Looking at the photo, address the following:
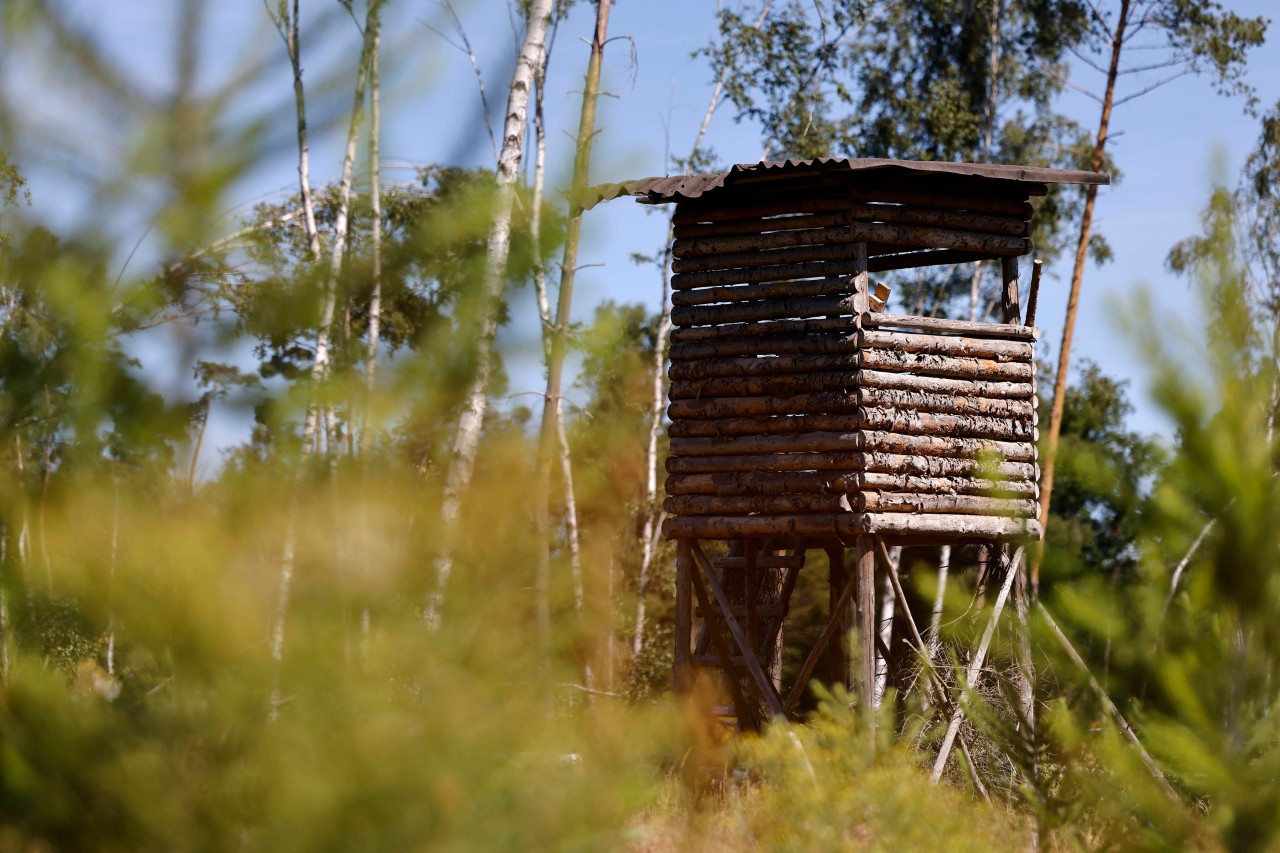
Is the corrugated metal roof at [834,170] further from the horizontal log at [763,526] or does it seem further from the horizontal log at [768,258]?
the horizontal log at [763,526]

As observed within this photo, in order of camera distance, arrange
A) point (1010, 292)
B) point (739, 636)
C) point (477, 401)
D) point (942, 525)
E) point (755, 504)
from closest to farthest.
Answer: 1. point (477, 401)
2. point (942, 525)
3. point (755, 504)
4. point (739, 636)
5. point (1010, 292)

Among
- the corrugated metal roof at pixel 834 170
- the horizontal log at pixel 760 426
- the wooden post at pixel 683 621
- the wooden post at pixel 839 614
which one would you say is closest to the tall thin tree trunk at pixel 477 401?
the corrugated metal roof at pixel 834 170

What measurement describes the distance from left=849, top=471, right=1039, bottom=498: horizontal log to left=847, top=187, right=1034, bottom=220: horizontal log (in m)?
2.34

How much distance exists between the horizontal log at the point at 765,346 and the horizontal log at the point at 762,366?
0.14 feet

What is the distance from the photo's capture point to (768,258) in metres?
10.9

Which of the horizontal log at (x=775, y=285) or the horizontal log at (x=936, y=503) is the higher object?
the horizontal log at (x=775, y=285)

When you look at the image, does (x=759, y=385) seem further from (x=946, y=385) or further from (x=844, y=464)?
(x=946, y=385)

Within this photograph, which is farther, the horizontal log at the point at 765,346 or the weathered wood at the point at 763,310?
the weathered wood at the point at 763,310

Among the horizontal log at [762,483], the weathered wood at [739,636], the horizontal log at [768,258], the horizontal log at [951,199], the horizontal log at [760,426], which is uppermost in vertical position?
the horizontal log at [951,199]

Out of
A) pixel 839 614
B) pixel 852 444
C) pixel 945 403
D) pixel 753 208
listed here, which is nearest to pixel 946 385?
pixel 945 403

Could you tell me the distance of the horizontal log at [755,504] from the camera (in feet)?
33.7

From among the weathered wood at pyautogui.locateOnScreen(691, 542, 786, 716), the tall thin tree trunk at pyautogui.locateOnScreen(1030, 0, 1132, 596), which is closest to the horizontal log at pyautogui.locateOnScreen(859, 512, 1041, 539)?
the weathered wood at pyautogui.locateOnScreen(691, 542, 786, 716)

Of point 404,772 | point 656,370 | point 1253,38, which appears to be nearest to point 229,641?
point 404,772

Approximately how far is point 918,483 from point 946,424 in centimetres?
59
